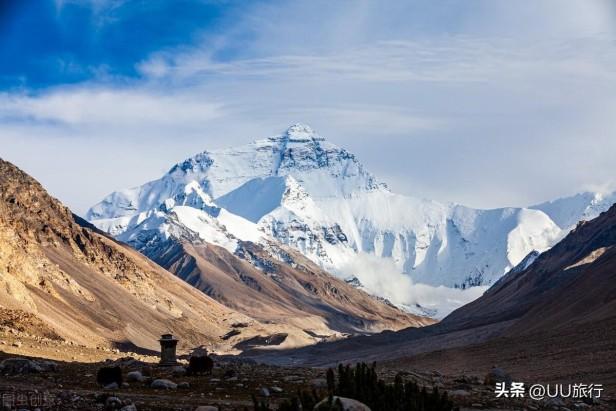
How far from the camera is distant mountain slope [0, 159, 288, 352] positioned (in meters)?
116

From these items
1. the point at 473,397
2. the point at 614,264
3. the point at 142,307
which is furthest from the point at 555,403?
the point at 142,307

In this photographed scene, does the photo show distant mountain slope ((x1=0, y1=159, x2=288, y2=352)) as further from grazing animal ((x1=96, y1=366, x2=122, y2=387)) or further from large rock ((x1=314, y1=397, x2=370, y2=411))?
large rock ((x1=314, y1=397, x2=370, y2=411))

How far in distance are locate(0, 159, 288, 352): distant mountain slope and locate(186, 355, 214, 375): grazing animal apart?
6299 cm

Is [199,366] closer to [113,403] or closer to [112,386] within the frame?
[112,386]

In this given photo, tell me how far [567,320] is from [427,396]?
92.5 meters

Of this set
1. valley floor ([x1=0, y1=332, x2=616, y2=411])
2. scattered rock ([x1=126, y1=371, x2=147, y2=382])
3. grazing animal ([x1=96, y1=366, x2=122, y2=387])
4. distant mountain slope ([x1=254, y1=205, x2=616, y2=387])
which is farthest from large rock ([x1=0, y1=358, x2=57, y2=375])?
distant mountain slope ([x1=254, y1=205, x2=616, y2=387])

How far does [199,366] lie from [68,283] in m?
120

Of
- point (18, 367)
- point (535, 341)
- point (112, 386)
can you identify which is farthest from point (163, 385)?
point (535, 341)

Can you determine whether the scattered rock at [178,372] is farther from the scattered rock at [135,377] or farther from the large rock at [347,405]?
the large rock at [347,405]

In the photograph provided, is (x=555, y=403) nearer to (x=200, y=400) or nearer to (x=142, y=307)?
(x=200, y=400)

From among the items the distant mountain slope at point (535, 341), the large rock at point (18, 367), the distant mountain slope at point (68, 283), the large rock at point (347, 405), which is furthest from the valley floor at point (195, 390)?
the distant mountain slope at point (68, 283)

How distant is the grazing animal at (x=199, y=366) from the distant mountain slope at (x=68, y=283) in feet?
207

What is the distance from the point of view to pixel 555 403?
3650 centimetres

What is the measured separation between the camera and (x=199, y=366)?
131 ft
